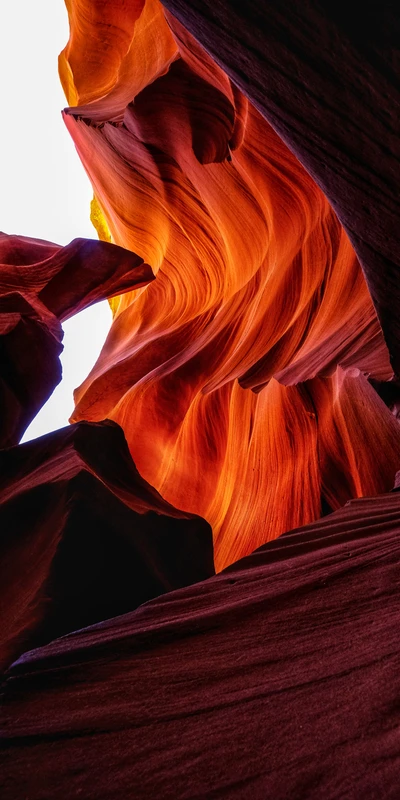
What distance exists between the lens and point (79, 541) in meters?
2.86

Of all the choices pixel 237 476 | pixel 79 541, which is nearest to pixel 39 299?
pixel 237 476

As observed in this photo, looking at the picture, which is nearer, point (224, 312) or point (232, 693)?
point (232, 693)

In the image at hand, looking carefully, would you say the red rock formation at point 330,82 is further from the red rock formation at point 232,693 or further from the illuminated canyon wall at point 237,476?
the red rock formation at point 232,693

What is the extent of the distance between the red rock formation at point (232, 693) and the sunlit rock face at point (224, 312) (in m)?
2.60

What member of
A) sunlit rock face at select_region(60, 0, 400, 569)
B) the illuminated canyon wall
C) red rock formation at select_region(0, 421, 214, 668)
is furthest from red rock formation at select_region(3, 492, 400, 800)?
sunlit rock face at select_region(60, 0, 400, 569)

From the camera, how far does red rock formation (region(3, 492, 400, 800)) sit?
53.1 inches

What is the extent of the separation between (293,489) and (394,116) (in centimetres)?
369

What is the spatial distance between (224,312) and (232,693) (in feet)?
22.8

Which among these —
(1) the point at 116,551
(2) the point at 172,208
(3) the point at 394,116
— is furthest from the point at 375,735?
(2) the point at 172,208

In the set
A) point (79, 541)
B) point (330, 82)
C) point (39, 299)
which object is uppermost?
point (39, 299)

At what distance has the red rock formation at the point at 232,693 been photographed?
4.42ft

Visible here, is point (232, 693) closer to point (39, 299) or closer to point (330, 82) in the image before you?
Result: point (330, 82)

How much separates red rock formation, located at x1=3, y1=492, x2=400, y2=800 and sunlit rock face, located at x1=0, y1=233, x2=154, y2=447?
3.49 metres

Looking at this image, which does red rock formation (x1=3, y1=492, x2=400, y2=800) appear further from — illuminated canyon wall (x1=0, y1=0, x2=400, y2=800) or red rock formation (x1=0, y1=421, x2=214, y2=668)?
red rock formation (x1=0, y1=421, x2=214, y2=668)
